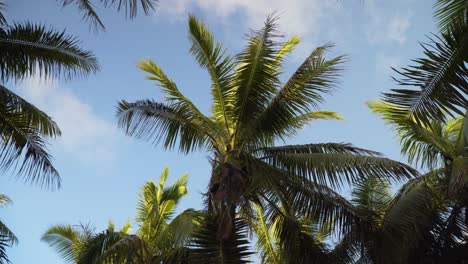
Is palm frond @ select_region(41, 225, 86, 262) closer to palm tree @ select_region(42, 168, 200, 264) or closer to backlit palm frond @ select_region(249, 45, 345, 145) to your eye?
palm tree @ select_region(42, 168, 200, 264)

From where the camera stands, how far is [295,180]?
34.8 ft

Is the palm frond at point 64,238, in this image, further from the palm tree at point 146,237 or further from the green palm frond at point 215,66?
the green palm frond at point 215,66

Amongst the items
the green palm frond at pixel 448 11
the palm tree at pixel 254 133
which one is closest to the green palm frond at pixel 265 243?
the palm tree at pixel 254 133

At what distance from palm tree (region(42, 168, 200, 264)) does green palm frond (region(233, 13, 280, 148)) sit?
7.44ft

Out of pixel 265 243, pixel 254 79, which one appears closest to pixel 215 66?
pixel 254 79

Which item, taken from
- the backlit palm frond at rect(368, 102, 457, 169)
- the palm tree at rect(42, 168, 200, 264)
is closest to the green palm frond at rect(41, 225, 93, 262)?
the palm tree at rect(42, 168, 200, 264)

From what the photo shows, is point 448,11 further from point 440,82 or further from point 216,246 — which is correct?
point 216,246

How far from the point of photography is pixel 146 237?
15.8 metres

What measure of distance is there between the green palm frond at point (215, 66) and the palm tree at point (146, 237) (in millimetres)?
2330

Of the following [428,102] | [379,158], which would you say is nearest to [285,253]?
[379,158]

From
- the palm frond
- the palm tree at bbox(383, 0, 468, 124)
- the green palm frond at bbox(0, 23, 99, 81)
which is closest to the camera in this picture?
the palm tree at bbox(383, 0, 468, 124)

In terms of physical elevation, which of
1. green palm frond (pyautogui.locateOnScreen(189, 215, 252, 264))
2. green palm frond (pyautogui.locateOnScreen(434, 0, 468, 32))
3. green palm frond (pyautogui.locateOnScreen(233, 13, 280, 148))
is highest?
green palm frond (pyautogui.locateOnScreen(233, 13, 280, 148))

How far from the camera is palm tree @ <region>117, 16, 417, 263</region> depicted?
1020 centimetres

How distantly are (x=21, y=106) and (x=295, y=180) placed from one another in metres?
5.25
